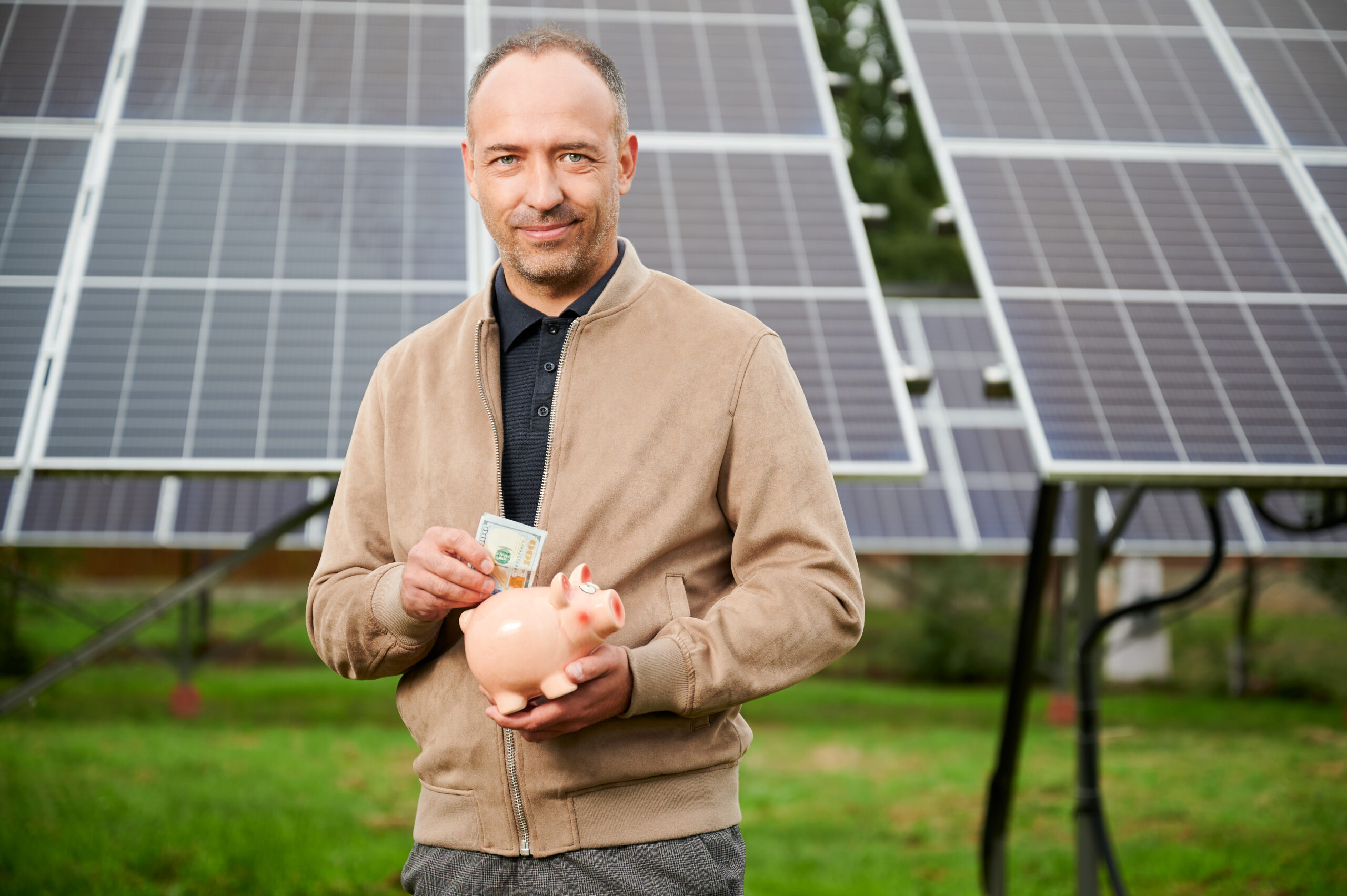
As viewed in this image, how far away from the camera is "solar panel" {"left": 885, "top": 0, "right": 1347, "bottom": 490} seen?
396cm

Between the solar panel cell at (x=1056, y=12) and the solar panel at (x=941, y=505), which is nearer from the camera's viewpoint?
the solar panel cell at (x=1056, y=12)

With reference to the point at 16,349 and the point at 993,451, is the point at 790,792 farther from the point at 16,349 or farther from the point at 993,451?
the point at 16,349

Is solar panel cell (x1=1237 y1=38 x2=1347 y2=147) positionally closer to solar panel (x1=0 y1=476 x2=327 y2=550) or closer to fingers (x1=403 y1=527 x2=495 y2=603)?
fingers (x1=403 y1=527 x2=495 y2=603)

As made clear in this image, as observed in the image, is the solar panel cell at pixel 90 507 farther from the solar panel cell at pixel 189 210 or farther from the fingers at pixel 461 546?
the fingers at pixel 461 546

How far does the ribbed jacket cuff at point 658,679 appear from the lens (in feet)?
6.01

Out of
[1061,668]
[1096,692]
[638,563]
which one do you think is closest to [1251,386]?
[1096,692]

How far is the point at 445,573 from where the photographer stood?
72.3 inches

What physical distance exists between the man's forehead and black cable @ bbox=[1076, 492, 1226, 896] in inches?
126

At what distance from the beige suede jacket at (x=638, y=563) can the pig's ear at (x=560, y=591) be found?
14 cm

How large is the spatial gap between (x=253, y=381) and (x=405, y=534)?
2.12 meters

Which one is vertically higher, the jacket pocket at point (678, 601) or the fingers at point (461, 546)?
the fingers at point (461, 546)

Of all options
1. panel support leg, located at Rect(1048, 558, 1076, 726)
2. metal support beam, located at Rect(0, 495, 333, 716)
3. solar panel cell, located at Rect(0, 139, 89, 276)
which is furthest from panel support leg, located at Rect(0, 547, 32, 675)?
panel support leg, located at Rect(1048, 558, 1076, 726)

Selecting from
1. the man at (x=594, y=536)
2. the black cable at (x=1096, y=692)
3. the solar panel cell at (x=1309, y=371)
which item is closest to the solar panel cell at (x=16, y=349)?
the man at (x=594, y=536)

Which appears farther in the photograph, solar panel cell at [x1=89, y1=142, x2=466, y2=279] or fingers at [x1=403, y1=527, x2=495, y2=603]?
solar panel cell at [x1=89, y1=142, x2=466, y2=279]
